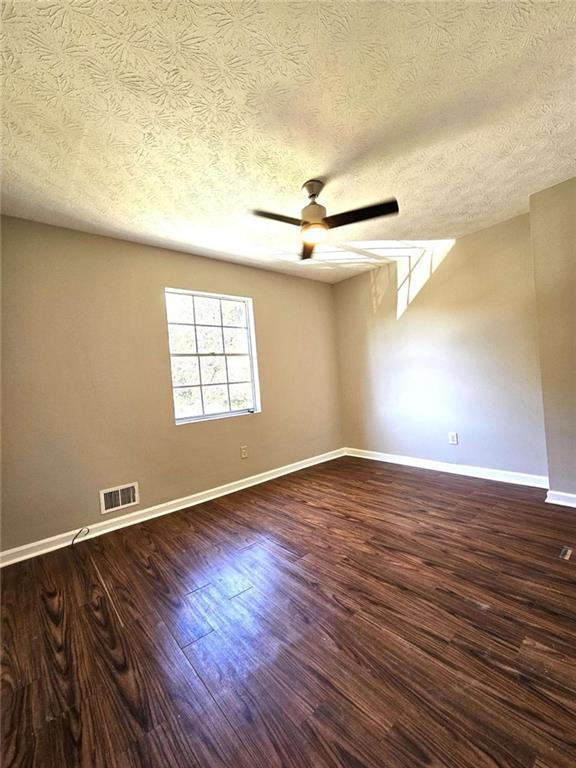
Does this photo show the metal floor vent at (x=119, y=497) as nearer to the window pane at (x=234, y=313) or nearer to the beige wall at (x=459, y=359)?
the window pane at (x=234, y=313)

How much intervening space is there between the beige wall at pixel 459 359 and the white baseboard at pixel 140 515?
57.1 inches

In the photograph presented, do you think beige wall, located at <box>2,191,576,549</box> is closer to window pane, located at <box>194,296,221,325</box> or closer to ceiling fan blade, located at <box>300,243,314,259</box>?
window pane, located at <box>194,296,221,325</box>

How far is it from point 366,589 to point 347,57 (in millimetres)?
2584

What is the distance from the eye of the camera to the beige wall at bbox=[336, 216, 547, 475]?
285 centimetres

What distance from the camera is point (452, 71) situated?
135 centimetres

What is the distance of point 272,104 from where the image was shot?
1442 millimetres

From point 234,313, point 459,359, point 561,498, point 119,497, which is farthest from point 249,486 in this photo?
point 561,498

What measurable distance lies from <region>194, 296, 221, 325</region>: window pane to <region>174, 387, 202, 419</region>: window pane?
2.55ft

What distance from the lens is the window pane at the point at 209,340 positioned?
3.29 meters

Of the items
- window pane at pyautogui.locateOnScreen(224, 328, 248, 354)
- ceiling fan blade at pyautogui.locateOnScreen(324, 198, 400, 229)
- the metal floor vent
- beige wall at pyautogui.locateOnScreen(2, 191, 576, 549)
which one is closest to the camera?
ceiling fan blade at pyautogui.locateOnScreen(324, 198, 400, 229)

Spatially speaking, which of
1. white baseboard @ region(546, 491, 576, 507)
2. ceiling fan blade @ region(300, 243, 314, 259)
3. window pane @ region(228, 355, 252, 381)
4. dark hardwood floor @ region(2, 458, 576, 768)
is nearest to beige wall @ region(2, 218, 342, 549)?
window pane @ region(228, 355, 252, 381)

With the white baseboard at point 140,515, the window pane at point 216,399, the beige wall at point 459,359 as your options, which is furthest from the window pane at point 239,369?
the beige wall at point 459,359

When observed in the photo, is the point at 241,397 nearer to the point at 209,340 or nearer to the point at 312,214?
the point at 209,340

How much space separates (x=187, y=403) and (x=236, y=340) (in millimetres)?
960
